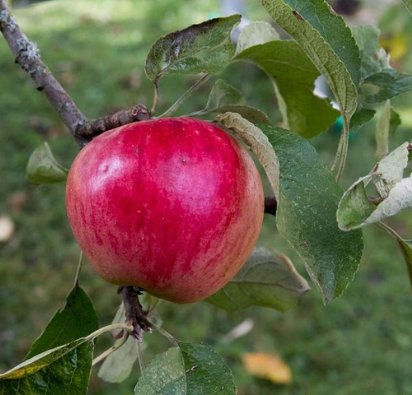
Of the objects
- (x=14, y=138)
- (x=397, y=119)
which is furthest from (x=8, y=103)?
(x=397, y=119)

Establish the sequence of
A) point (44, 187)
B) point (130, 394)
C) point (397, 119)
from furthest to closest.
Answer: point (44, 187) < point (130, 394) < point (397, 119)

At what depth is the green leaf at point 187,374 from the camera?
1.93ft

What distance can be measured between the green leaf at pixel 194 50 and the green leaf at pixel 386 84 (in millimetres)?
224

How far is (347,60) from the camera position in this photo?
64 centimetres

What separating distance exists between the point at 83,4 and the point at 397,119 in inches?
130

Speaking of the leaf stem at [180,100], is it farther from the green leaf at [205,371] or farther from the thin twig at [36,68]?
the green leaf at [205,371]

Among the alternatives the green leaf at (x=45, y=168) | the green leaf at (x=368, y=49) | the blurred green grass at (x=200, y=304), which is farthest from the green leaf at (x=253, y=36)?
the blurred green grass at (x=200, y=304)

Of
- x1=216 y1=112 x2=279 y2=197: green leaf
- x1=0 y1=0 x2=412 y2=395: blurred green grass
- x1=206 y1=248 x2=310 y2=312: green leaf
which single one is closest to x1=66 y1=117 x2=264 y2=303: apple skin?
x1=216 y1=112 x2=279 y2=197: green leaf

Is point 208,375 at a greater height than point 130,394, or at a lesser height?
greater

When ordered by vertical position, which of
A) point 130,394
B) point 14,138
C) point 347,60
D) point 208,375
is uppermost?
point 347,60

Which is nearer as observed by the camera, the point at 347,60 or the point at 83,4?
the point at 347,60

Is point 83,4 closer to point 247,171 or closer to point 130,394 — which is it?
point 130,394

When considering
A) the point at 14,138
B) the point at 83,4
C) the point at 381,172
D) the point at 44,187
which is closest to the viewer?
the point at 381,172

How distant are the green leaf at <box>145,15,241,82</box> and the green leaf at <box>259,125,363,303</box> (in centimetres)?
11
